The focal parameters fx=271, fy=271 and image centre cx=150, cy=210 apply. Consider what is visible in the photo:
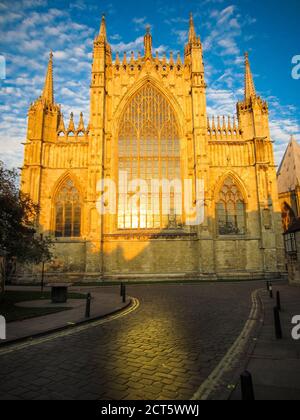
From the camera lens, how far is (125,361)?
548 cm

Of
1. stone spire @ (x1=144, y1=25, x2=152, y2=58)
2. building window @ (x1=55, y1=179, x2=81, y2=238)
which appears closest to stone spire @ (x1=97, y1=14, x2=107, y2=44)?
stone spire @ (x1=144, y1=25, x2=152, y2=58)

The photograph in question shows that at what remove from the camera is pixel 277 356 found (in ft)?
18.4

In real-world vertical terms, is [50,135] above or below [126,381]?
above

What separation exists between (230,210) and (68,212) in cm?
1699

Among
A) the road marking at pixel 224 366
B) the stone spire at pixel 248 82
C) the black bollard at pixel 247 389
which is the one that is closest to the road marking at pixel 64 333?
the road marking at pixel 224 366

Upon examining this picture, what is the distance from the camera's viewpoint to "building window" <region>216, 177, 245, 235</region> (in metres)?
28.2

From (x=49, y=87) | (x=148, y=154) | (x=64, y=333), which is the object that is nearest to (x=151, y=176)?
(x=148, y=154)

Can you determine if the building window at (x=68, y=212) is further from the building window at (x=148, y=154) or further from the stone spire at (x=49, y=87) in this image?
the stone spire at (x=49, y=87)

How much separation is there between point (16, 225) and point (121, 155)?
715 inches

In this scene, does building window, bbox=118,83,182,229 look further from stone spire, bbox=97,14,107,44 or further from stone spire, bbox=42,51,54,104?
stone spire, bbox=42,51,54,104

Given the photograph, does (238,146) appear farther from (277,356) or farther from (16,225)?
(277,356)

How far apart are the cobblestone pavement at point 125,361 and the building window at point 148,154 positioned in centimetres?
1861

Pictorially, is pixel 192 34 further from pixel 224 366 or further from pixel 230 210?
pixel 224 366
